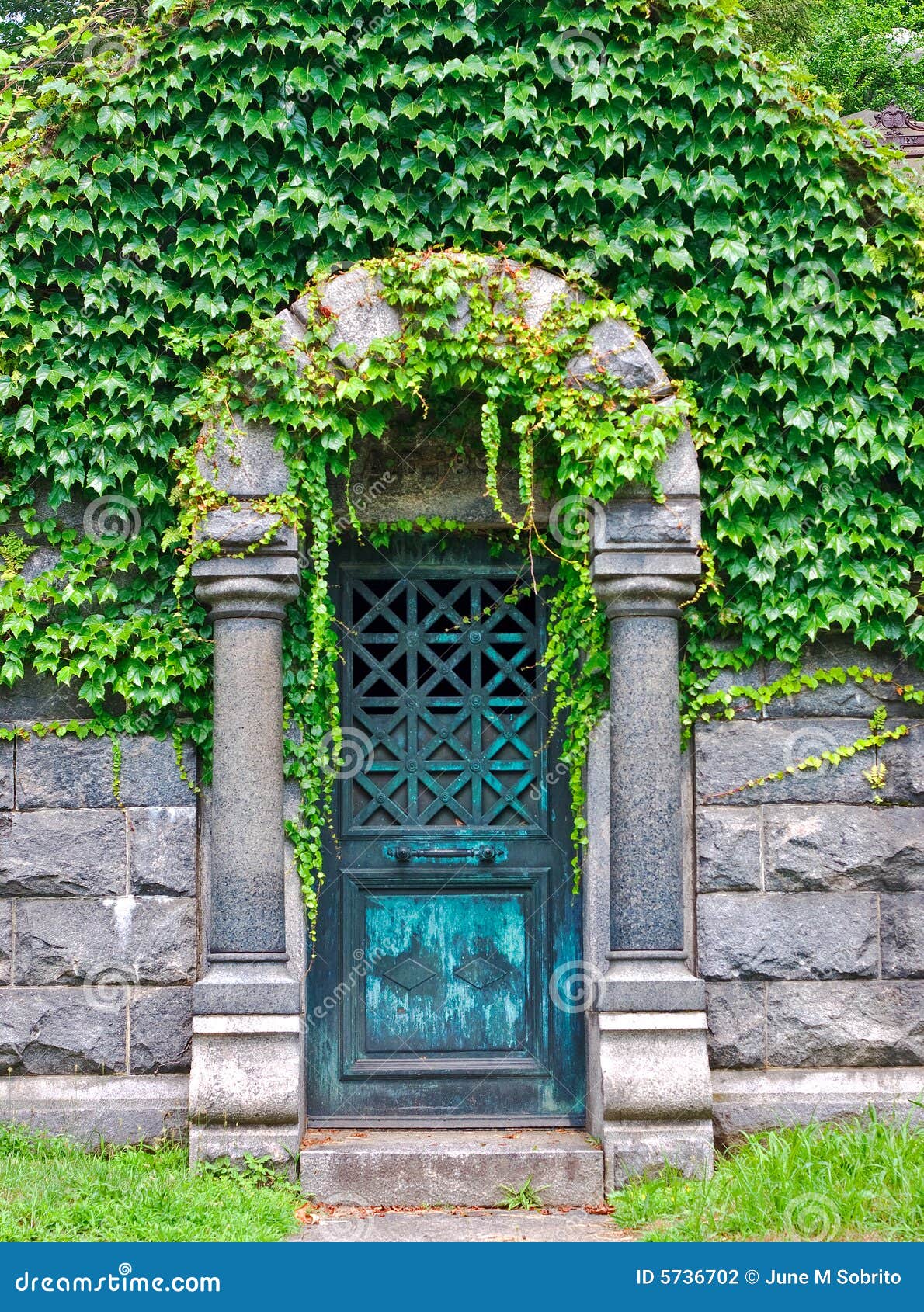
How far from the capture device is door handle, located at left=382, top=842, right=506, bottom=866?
18.5 ft

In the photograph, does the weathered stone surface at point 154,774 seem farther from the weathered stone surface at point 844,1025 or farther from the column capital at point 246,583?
the weathered stone surface at point 844,1025

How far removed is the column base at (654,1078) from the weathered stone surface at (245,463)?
7.97 ft

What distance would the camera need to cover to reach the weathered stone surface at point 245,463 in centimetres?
525

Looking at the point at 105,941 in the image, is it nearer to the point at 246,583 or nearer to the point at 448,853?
the point at 448,853

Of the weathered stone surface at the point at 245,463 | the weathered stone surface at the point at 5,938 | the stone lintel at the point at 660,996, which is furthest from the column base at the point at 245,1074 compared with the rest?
the weathered stone surface at the point at 245,463

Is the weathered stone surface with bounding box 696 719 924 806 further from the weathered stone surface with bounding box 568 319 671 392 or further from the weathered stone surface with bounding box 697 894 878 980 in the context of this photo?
the weathered stone surface with bounding box 568 319 671 392

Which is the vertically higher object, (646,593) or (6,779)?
(646,593)

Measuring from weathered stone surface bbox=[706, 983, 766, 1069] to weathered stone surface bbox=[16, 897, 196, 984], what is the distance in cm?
220

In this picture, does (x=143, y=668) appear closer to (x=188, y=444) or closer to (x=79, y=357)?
(x=188, y=444)

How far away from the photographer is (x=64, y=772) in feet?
18.1

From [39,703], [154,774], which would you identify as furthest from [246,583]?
[39,703]

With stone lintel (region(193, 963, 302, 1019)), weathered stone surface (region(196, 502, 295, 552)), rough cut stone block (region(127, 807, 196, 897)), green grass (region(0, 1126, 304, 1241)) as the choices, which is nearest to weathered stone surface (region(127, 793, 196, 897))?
rough cut stone block (region(127, 807, 196, 897))

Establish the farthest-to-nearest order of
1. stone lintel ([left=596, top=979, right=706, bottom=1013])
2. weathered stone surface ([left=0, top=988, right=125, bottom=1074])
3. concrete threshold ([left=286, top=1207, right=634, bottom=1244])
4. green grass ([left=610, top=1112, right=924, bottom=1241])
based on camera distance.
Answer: weathered stone surface ([left=0, top=988, right=125, bottom=1074]) → stone lintel ([left=596, top=979, right=706, bottom=1013]) → concrete threshold ([left=286, top=1207, right=634, bottom=1244]) → green grass ([left=610, top=1112, right=924, bottom=1241])

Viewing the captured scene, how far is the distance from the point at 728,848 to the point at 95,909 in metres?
2.68
